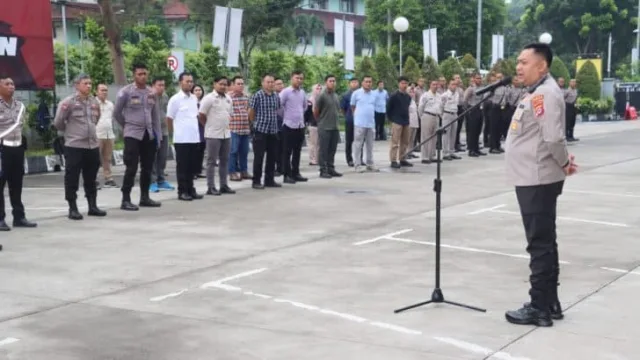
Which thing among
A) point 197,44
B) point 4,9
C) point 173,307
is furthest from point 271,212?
point 197,44

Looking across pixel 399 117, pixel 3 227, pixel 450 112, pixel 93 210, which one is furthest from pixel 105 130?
pixel 450 112

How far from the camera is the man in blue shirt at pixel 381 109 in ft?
65.1

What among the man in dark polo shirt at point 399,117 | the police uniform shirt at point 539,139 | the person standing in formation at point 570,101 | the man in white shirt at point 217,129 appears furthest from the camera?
the person standing in formation at point 570,101

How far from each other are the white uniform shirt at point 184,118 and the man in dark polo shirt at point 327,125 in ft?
11.0

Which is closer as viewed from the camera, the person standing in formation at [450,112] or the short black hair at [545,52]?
the short black hair at [545,52]

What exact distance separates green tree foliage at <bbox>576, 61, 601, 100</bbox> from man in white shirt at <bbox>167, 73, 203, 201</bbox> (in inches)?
1272

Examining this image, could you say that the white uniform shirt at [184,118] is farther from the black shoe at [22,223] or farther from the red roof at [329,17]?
the red roof at [329,17]

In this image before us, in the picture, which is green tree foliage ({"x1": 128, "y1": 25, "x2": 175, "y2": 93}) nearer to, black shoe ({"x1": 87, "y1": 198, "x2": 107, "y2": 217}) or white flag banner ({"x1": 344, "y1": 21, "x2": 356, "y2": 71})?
white flag banner ({"x1": 344, "y1": 21, "x2": 356, "y2": 71})

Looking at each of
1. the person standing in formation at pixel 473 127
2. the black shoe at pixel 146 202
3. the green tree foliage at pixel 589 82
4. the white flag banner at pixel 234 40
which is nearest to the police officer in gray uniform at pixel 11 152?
the black shoe at pixel 146 202

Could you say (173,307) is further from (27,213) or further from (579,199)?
(579,199)

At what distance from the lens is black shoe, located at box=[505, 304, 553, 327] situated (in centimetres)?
579

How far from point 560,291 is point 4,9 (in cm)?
1349

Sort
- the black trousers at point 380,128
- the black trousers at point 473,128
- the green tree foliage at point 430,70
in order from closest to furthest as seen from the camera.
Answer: the black trousers at point 473,128 → the black trousers at point 380,128 → the green tree foliage at point 430,70

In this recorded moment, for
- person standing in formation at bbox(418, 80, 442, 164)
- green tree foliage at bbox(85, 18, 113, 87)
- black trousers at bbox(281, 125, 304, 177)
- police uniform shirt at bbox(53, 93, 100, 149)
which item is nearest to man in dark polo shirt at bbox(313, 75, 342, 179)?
black trousers at bbox(281, 125, 304, 177)
